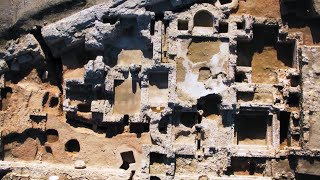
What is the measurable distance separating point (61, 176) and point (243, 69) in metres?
4.94

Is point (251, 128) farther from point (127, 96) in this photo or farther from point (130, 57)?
point (130, 57)

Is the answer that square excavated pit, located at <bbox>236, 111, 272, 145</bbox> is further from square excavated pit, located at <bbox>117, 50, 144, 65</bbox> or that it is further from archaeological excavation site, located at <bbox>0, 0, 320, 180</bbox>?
square excavated pit, located at <bbox>117, 50, 144, 65</bbox>

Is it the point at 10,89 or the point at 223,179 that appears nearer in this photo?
the point at 223,179

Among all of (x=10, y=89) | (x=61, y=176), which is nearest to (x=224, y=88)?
(x=61, y=176)

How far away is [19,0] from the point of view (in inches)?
497

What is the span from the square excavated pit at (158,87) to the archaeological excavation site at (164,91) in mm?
24

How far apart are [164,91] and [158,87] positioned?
175 millimetres

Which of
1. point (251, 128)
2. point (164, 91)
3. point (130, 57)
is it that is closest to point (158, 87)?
point (164, 91)

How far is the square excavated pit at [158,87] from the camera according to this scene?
1254 cm

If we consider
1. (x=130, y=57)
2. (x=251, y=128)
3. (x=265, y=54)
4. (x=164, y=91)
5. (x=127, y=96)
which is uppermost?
(x=265, y=54)

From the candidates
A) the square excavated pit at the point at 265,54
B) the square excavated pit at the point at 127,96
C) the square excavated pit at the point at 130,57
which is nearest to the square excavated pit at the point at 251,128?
the square excavated pit at the point at 265,54

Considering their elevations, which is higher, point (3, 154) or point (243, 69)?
point (243, 69)

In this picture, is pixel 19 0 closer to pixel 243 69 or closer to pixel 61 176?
pixel 61 176

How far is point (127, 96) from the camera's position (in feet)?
41.6
